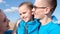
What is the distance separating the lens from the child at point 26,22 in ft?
4.58

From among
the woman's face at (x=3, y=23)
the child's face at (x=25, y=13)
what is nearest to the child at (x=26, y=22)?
the child's face at (x=25, y=13)

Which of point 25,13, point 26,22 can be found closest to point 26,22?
point 26,22

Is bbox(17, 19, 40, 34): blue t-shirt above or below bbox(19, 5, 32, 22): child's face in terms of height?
below

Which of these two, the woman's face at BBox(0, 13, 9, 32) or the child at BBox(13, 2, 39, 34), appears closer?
the child at BBox(13, 2, 39, 34)

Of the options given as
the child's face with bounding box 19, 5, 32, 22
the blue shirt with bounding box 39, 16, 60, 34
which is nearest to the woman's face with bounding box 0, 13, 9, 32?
the child's face with bounding box 19, 5, 32, 22

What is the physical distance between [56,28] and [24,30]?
8.4 inches

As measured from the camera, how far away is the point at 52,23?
1.35m

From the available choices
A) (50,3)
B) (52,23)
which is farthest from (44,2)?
(52,23)

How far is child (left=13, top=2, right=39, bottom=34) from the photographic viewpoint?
4.58 feet

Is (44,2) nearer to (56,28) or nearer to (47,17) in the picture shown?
(47,17)

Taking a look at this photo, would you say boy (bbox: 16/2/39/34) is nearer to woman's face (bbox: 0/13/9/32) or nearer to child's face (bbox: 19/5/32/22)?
child's face (bbox: 19/5/32/22)

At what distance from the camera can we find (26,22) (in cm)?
146

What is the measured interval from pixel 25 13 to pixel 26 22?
0.14 meters

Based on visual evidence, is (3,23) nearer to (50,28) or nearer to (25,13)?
(25,13)
